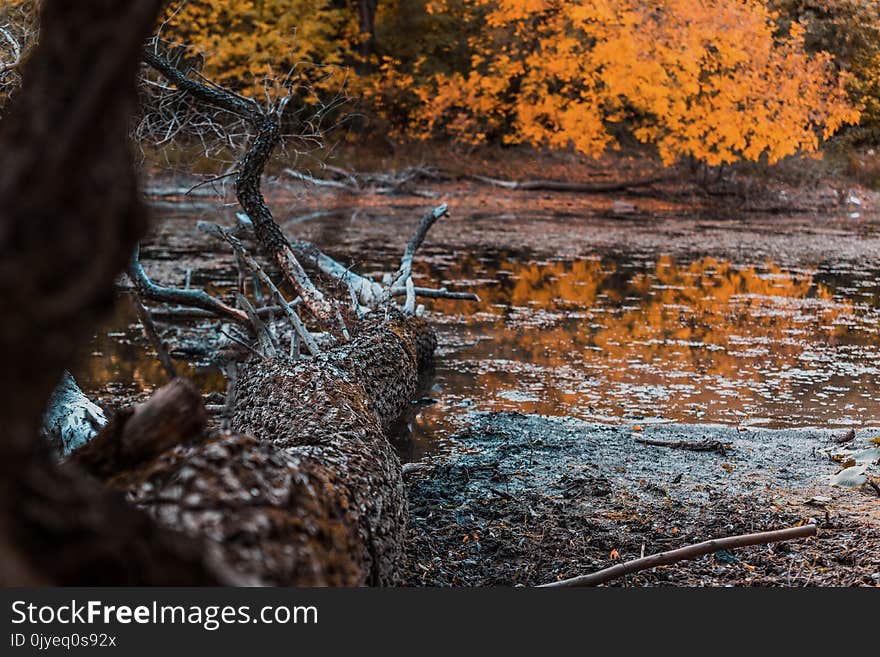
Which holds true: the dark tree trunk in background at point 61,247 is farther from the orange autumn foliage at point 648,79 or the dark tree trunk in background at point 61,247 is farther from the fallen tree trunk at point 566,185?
the fallen tree trunk at point 566,185

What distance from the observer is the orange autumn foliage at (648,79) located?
23797mm

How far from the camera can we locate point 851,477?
578 centimetres

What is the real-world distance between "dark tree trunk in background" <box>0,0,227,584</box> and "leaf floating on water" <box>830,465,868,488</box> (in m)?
5.08

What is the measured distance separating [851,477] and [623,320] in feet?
19.0

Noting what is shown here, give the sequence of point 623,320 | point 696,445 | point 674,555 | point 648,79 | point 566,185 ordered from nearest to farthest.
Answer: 1. point 674,555
2. point 696,445
3. point 623,320
4. point 648,79
5. point 566,185

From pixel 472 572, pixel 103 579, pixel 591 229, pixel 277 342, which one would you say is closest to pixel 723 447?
pixel 472 572

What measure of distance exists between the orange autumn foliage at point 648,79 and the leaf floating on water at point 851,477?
18963mm

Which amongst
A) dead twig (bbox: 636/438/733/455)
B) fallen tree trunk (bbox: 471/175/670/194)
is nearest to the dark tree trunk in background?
dead twig (bbox: 636/438/733/455)

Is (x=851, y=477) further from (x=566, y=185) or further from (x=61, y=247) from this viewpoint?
(x=566, y=185)

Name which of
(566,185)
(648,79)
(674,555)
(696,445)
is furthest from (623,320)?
(566,185)

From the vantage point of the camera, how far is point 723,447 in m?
6.52

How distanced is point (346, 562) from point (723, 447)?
4280mm

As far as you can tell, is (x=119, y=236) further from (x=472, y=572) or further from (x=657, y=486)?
(x=657, y=486)

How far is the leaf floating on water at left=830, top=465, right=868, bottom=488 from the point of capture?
5702mm
